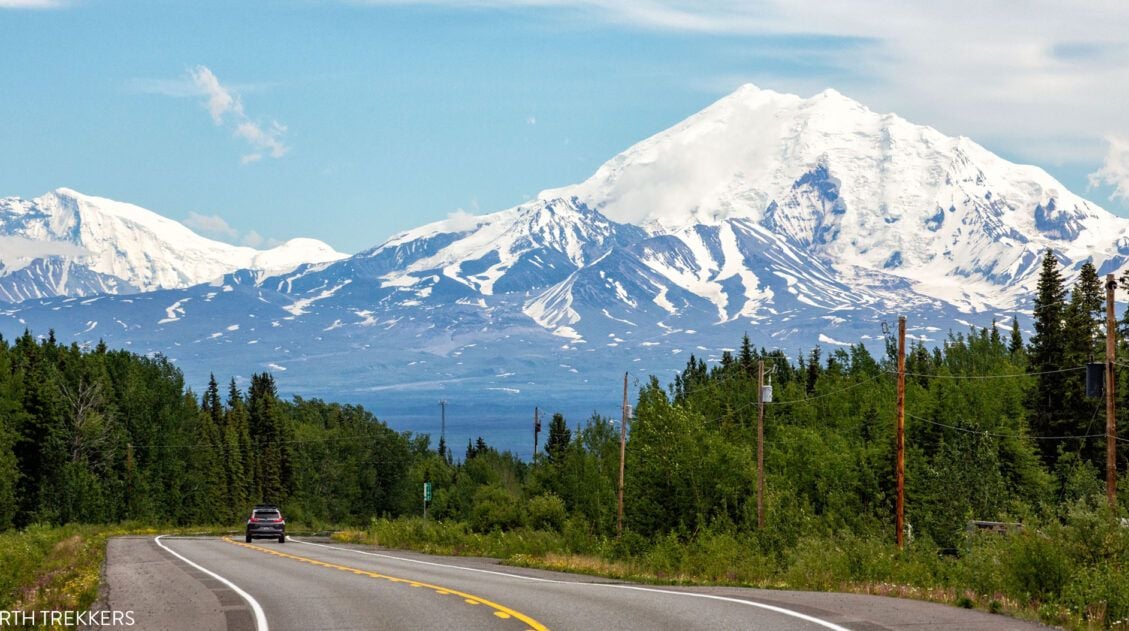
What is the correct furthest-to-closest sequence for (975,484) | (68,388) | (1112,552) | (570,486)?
(570,486)
(68,388)
(975,484)
(1112,552)

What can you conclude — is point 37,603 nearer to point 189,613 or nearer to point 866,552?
point 189,613

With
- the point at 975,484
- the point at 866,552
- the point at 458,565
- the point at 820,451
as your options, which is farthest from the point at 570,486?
the point at 866,552

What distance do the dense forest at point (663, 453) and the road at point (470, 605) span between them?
14193 millimetres

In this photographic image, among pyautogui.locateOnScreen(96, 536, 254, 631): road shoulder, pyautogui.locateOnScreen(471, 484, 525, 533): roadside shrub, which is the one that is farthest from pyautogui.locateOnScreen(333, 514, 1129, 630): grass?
pyautogui.locateOnScreen(471, 484, 525, 533): roadside shrub

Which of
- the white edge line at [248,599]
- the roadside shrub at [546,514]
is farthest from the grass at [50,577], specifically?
the roadside shrub at [546,514]

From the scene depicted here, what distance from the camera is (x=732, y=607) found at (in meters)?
21.2

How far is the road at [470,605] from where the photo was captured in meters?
19.4

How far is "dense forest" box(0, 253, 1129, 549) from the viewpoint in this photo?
208 feet

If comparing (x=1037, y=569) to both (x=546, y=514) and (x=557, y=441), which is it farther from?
(x=557, y=441)

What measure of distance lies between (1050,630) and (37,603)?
671 inches

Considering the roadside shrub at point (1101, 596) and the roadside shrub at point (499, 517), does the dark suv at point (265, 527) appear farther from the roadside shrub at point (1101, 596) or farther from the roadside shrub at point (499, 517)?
the roadside shrub at point (1101, 596)

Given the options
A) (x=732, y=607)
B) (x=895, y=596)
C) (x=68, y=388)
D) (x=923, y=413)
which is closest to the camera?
(x=732, y=607)

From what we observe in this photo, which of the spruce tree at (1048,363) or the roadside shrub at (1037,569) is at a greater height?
the spruce tree at (1048,363)

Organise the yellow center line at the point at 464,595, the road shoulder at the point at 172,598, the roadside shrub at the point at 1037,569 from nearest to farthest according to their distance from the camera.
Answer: the yellow center line at the point at 464,595 < the road shoulder at the point at 172,598 < the roadside shrub at the point at 1037,569
